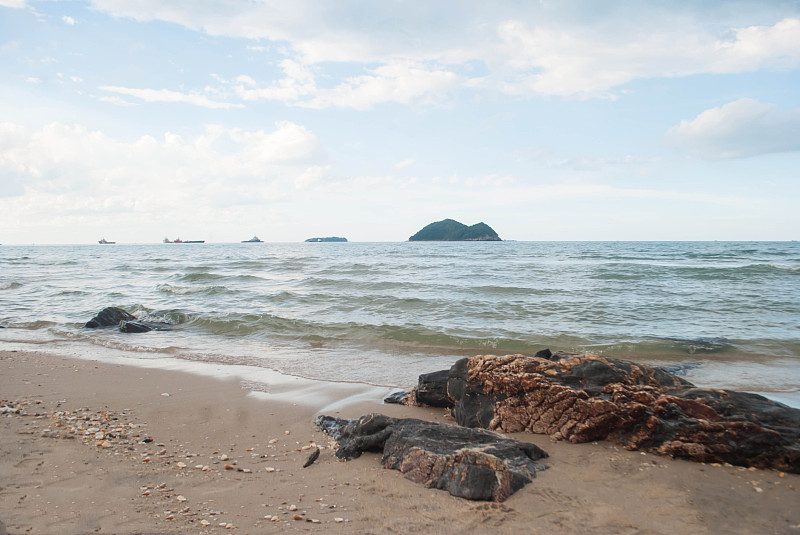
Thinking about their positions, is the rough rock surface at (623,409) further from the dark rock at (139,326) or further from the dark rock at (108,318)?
the dark rock at (108,318)

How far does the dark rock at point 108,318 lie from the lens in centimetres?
1288

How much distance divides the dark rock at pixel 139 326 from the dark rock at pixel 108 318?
531mm

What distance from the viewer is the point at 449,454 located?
3.79m

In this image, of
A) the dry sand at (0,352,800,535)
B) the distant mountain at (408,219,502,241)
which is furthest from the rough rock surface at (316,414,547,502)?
the distant mountain at (408,219,502,241)

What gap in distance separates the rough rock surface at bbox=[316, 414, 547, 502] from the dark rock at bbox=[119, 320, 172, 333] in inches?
386

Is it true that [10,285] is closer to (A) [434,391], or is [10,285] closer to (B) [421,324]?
(B) [421,324]

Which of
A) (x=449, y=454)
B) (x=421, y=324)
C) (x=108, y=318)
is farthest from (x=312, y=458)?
(x=108, y=318)

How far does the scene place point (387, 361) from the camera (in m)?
9.15

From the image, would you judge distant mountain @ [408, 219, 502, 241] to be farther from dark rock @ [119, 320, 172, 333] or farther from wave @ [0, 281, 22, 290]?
dark rock @ [119, 320, 172, 333]

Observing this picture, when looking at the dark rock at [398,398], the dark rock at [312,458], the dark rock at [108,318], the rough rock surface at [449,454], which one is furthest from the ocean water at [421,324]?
the dark rock at [312,458]

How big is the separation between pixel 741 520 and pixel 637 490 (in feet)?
2.19

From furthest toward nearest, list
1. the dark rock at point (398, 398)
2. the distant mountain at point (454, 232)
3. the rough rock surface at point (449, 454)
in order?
the distant mountain at point (454, 232)
the dark rock at point (398, 398)
the rough rock surface at point (449, 454)

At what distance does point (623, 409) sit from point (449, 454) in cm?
192

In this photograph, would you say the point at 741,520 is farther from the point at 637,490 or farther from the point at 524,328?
the point at 524,328
